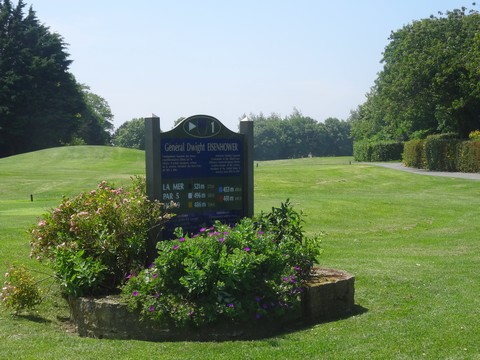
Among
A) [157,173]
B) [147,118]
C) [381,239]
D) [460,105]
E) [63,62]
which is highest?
[63,62]

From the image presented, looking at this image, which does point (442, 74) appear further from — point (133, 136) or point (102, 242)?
point (133, 136)

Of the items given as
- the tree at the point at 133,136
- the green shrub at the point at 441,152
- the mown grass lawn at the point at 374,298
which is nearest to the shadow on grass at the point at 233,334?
the mown grass lawn at the point at 374,298

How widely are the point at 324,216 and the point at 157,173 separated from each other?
11.7 metres

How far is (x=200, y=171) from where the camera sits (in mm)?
9414

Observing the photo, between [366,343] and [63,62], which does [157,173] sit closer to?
[366,343]

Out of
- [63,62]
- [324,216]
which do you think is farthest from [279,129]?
[324,216]

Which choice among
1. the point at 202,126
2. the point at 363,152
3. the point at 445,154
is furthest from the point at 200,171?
the point at 363,152

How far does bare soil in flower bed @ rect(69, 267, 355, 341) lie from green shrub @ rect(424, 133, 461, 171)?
3853cm

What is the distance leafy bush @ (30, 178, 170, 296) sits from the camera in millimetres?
7930

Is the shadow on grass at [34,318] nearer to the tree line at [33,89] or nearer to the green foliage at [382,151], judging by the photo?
the green foliage at [382,151]

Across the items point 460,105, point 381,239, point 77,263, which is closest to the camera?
point 77,263

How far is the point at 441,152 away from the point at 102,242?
41.0 meters

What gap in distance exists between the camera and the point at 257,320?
710 centimetres

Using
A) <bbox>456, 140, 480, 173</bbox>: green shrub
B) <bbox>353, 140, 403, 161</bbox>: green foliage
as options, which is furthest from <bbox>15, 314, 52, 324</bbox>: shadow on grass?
<bbox>353, 140, 403, 161</bbox>: green foliage
